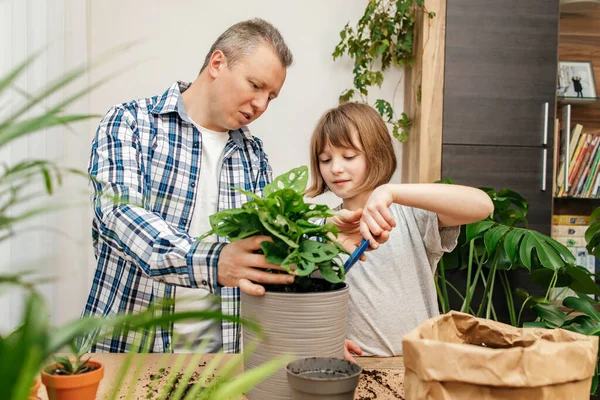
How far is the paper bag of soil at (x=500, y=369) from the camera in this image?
0.60m

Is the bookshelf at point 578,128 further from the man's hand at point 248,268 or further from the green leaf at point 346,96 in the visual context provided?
the man's hand at point 248,268

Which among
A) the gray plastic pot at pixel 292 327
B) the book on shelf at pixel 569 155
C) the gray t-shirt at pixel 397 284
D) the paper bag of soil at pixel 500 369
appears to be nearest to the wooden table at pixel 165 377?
the gray plastic pot at pixel 292 327

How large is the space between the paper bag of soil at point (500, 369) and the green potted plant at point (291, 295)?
185 millimetres

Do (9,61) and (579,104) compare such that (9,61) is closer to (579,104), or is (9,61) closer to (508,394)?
(508,394)

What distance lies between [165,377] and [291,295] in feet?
1.07

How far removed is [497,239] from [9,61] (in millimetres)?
1699

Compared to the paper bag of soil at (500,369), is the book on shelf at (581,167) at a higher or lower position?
higher

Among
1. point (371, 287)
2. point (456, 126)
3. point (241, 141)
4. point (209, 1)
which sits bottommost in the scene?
point (371, 287)

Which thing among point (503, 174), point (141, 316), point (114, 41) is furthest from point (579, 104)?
point (141, 316)

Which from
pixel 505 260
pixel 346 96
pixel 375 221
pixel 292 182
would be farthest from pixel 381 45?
pixel 292 182

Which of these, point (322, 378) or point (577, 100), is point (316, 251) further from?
point (577, 100)

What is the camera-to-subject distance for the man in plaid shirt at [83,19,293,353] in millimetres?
1415

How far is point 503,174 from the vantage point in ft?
8.36

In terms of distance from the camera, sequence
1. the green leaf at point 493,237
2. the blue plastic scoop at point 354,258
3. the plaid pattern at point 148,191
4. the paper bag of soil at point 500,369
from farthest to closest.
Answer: the green leaf at point 493,237 → the plaid pattern at point 148,191 → the blue plastic scoop at point 354,258 → the paper bag of soil at point 500,369
